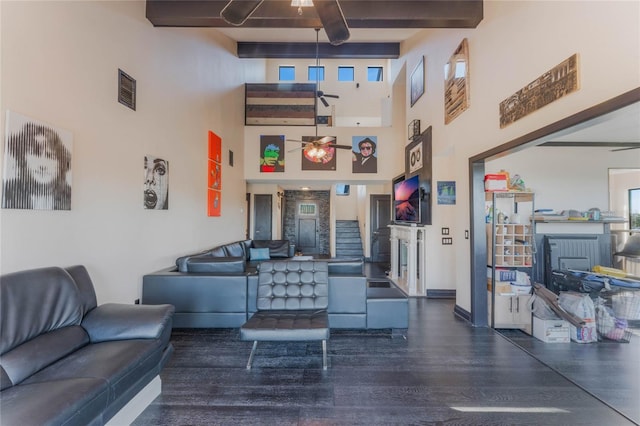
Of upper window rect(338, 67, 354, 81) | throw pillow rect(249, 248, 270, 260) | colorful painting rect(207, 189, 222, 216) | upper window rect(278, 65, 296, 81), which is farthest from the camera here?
upper window rect(338, 67, 354, 81)

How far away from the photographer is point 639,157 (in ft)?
14.0

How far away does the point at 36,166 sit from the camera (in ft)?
6.68

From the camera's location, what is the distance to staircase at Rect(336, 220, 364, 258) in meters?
9.12

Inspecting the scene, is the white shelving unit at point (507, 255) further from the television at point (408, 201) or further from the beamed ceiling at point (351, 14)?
the beamed ceiling at point (351, 14)

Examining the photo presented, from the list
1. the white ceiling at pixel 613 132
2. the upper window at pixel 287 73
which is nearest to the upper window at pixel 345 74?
the upper window at pixel 287 73

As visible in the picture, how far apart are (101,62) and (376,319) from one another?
154 inches

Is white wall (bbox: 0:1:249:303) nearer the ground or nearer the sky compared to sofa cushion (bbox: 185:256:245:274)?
nearer the sky

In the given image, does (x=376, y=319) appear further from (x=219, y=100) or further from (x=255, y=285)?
(x=219, y=100)

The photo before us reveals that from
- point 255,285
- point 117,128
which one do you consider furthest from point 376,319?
point 117,128

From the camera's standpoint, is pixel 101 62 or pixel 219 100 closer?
pixel 101 62

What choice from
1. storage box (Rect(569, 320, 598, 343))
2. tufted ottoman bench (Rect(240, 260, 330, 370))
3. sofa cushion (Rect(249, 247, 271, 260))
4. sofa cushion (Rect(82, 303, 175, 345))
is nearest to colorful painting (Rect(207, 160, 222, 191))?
sofa cushion (Rect(249, 247, 271, 260))

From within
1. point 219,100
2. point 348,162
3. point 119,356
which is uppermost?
point 219,100

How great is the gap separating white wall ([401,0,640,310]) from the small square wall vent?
409 centimetres

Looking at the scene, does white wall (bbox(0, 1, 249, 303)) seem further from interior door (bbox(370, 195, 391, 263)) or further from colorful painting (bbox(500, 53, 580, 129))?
interior door (bbox(370, 195, 391, 263))
